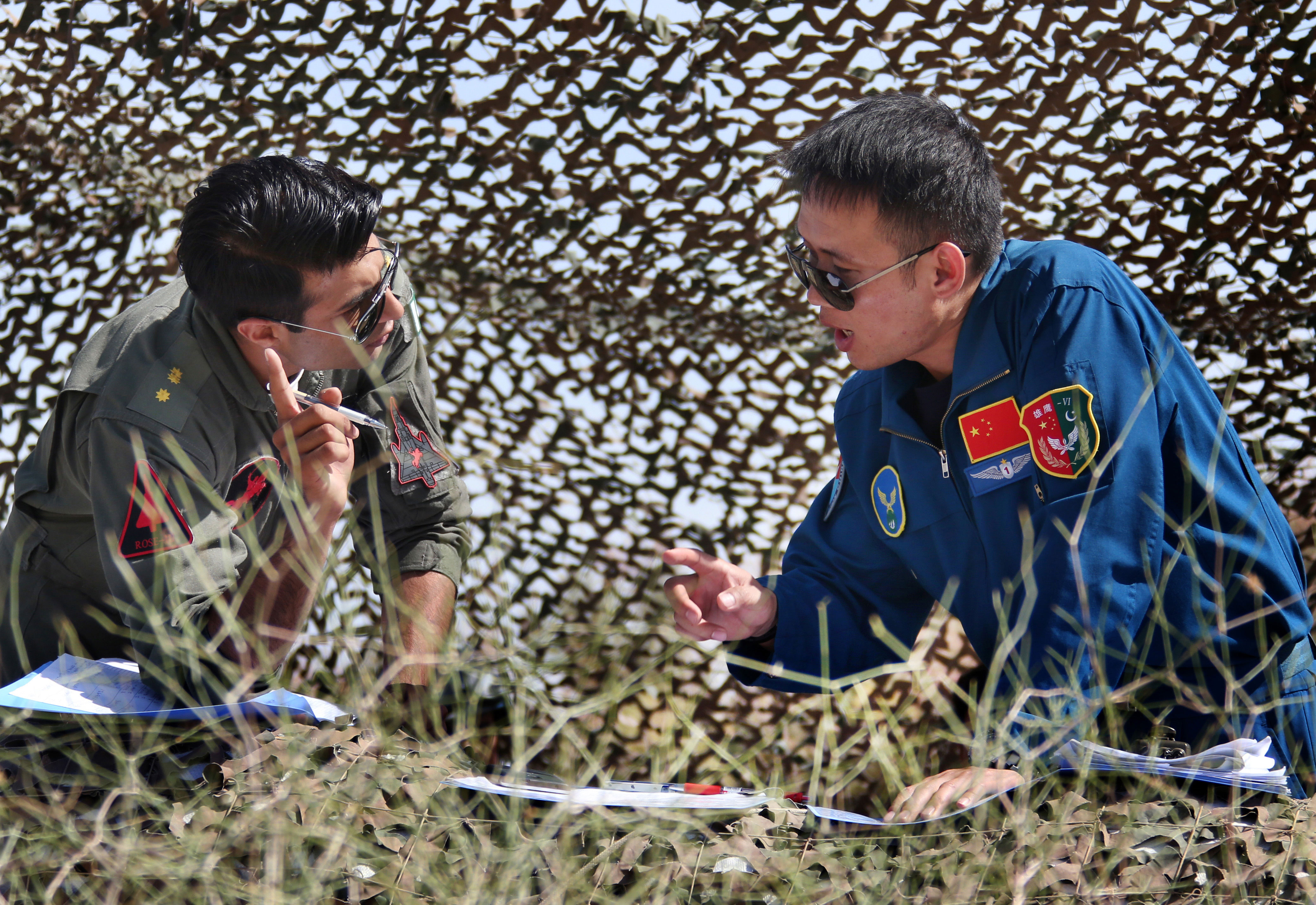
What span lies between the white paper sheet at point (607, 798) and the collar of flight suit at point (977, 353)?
1.63ft

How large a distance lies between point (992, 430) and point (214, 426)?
2.90 feet

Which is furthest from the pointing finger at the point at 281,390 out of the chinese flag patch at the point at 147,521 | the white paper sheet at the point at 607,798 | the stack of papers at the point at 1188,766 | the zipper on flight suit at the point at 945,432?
the stack of papers at the point at 1188,766

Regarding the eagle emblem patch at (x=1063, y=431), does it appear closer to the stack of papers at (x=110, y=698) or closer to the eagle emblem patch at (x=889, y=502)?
the eagle emblem patch at (x=889, y=502)

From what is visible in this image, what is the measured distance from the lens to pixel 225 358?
3.77 ft

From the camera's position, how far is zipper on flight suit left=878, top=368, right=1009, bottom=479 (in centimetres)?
95

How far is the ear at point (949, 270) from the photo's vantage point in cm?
97

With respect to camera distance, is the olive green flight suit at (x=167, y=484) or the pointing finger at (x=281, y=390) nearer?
the olive green flight suit at (x=167, y=484)

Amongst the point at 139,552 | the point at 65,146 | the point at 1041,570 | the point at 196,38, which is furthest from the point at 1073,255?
the point at 65,146

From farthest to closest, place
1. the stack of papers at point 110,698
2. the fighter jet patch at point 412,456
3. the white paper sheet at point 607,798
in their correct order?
the fighter jet patch at point 412,456, the stack of papers at point 110,698, the white paper sheet at point 607,798

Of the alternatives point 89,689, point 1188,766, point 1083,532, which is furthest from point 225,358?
point 1188,766

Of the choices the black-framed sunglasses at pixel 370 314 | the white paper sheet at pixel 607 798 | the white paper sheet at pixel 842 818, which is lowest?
the white paper sheet at pixel 842 818

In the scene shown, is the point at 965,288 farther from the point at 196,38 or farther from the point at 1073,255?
the point at 196,38

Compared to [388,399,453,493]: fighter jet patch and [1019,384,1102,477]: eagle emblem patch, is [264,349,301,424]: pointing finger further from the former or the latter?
[1019,384,1102,477]: eagle emblem patch

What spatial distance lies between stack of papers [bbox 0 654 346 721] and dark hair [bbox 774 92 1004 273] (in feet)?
2.26
